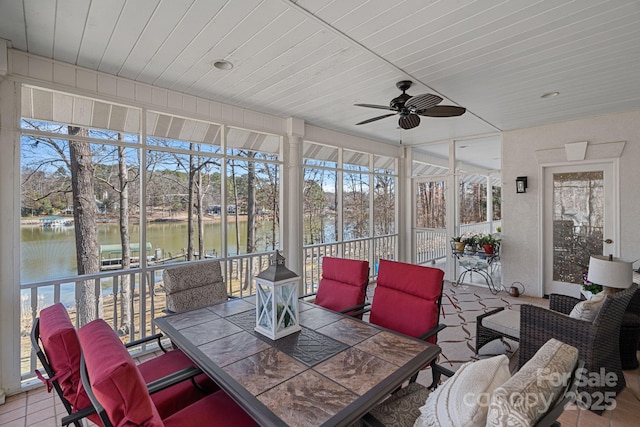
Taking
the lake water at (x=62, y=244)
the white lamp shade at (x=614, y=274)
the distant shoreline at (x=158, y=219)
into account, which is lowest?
the white lamp shade at (x=614, y=274)

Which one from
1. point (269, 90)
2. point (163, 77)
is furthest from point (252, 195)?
point (163, 77)

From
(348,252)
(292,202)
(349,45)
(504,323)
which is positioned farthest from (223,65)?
(348,252)

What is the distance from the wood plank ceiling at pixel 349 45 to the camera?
200 centimetres

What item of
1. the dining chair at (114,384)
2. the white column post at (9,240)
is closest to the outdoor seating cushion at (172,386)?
the dining chair at (114,384)

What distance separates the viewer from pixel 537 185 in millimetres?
5012

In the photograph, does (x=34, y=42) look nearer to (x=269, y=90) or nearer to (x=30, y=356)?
(x=269, y=90)

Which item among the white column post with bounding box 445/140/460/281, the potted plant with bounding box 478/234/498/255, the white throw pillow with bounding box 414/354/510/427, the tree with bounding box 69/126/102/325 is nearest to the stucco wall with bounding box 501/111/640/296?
the potted plant with bounding box 478/234/498/255

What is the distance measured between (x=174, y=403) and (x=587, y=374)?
2.99 m

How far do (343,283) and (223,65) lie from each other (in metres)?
2.35

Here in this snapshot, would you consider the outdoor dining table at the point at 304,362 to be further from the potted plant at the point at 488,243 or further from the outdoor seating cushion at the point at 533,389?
the potted plant at the point at 488,243

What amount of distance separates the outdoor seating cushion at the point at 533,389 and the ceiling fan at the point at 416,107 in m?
2.08

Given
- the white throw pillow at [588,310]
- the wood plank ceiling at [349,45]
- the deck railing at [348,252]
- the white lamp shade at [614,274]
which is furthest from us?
the deck railing at [348,252]

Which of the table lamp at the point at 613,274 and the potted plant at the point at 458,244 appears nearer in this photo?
the table lamp at the point at 613,274

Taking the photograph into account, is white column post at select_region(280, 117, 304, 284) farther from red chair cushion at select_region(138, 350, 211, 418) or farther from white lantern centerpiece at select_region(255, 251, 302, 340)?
white lantern centerpiece at select_region(255, 251, 302, 340)
